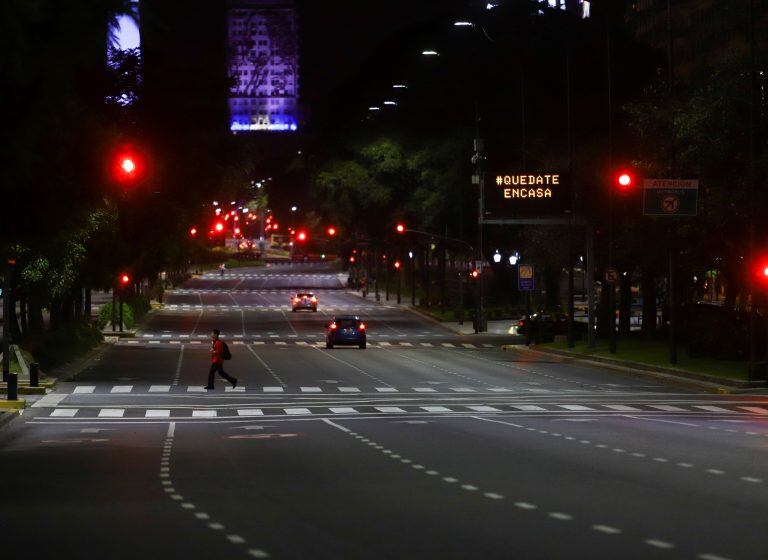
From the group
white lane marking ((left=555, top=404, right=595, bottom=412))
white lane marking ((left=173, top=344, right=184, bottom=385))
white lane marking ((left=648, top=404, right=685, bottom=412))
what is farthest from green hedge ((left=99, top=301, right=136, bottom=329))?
white lane marking ((left=648, top=404, right=685, bottom=412))

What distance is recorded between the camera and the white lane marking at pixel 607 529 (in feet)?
43.8

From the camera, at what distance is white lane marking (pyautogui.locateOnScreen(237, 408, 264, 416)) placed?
1267 inches

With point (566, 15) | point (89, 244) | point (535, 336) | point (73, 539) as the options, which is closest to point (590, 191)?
point (535, 336)

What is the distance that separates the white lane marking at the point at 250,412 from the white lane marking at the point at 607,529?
1897cm

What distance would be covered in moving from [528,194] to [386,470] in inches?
1454

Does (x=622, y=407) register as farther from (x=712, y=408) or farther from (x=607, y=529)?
(x=607, y=529)

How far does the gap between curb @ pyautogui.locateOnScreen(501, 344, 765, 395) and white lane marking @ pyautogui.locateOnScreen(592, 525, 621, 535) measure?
27086mm

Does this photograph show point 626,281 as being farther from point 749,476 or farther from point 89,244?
point 749,476

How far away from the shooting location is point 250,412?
3281 cm

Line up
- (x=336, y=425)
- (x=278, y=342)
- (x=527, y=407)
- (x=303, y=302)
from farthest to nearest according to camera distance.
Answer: (x=303, y=302) < (x=278, y=342) < (x=527, y=407) < (x=336, y=425)

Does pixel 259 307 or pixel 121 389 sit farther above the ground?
pixel 259 307

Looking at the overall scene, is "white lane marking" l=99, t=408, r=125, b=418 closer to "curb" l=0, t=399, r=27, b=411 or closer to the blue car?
"curb" l=0, t=399, r=27, b=411

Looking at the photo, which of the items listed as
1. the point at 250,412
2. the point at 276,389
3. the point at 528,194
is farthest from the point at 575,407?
the point at 528,194

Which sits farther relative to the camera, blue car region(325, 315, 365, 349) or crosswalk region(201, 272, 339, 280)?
crosswalk region(201, 272, 339, 280)
